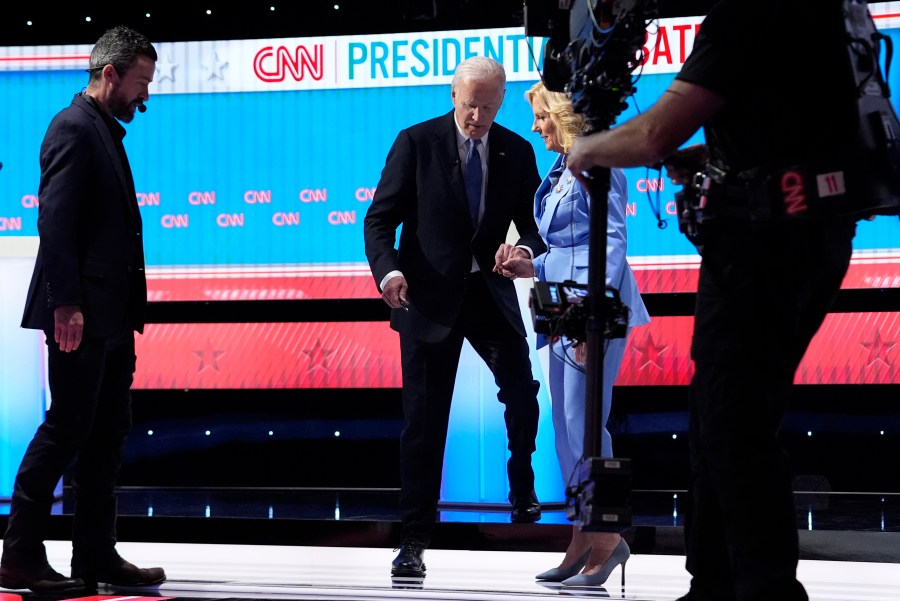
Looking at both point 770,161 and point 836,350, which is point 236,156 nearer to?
point 836,350

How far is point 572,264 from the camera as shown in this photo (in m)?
3.61

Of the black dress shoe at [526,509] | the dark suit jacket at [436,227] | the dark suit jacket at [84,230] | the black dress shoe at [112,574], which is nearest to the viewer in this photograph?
the dark suit jacket at [84,230]

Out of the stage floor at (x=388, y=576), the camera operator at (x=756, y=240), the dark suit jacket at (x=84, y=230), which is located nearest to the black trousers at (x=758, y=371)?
the camera operator at (x=756, y=240)

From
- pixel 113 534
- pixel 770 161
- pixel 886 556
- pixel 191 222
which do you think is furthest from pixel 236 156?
pixel 770 161

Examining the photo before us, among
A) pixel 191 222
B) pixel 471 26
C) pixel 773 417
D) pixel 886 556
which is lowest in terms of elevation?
pixel 886 556

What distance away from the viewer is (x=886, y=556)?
3912mm

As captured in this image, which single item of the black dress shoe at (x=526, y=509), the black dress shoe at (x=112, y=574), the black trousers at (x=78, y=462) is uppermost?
the black trousers at (x=78, y=462)

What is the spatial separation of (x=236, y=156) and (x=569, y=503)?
4.10m

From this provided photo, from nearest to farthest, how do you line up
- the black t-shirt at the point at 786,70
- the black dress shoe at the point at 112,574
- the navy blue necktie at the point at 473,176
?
the black t-shirt at the point at 786,70
the black dress shoe at the point at 112,574
the navy blue necktie at the point at 473,176

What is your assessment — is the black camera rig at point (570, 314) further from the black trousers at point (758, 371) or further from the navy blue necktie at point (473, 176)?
the navy blue necktie at point (473, 176)

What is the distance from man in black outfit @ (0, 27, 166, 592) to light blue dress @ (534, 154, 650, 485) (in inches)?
55.1

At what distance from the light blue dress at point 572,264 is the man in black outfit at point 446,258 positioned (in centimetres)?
13

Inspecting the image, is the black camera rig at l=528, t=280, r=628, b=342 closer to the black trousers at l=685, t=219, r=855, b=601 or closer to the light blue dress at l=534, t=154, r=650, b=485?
the black trousers at l=685, t=219, r=855, b=601

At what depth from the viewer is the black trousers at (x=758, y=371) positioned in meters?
2.14
